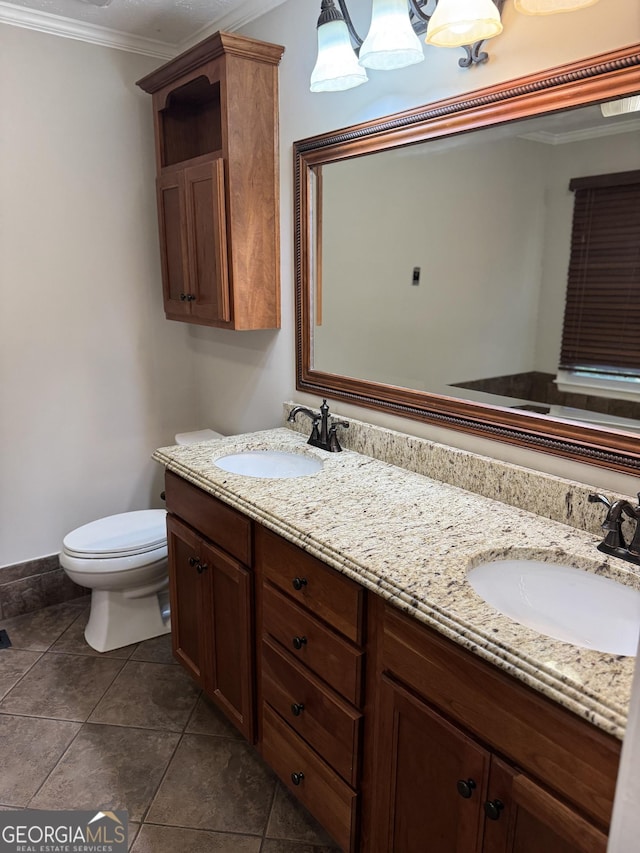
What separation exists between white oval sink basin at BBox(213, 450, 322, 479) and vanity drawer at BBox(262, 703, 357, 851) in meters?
0.71

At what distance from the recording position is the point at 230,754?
6.22 feet

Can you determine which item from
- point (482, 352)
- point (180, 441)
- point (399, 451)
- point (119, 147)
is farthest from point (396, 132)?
point (180, 441)

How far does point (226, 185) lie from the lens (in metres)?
2.10

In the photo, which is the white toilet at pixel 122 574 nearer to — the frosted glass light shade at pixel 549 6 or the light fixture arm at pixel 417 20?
the light fixture arm at pixel 417 20

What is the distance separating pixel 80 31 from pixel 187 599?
2205mm

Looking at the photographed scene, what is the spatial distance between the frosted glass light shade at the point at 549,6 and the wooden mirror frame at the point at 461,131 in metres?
0.11

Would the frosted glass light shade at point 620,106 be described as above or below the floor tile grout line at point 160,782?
above

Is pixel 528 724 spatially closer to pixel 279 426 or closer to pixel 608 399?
pixel 608 399

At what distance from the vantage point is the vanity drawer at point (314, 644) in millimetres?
1310

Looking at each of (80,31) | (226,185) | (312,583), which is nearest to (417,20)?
(226,185)

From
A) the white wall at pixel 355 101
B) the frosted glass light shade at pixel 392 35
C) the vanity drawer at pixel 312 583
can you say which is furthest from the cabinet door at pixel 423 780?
the frosted glass light shade at pixel 392 35

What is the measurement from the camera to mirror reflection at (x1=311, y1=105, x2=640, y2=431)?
1.31 metres

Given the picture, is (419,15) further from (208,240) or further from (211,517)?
(211,517)

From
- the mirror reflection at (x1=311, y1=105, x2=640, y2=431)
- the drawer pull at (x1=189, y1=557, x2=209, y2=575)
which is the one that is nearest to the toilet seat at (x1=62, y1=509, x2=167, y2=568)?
the drawer pull at (x1=189, y1=557, x2=209, y2=575)
